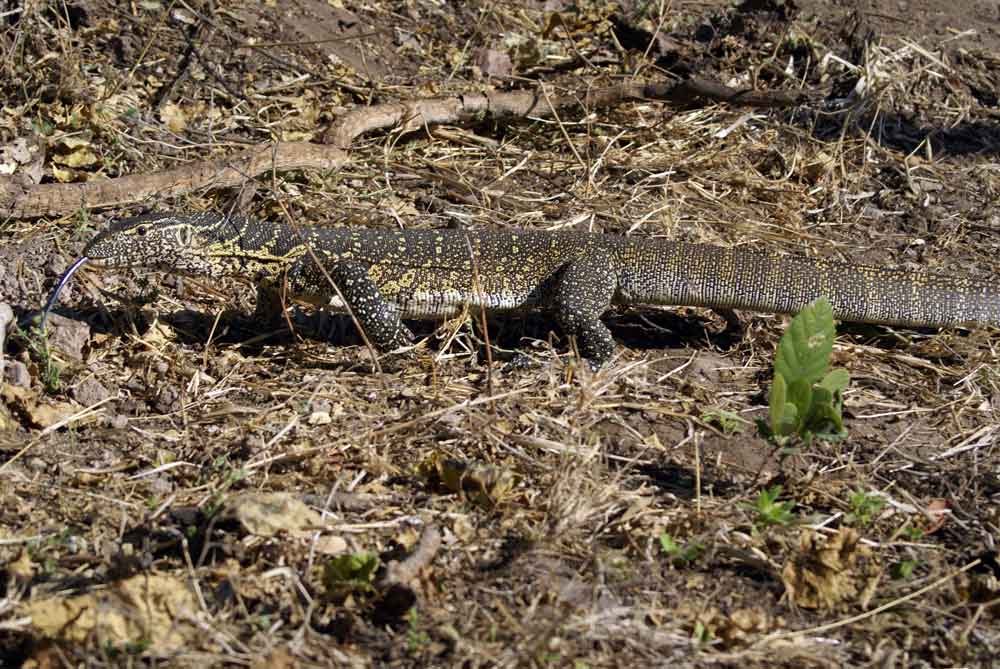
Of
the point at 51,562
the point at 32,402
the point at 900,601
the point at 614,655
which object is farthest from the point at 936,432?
the point at 32,402

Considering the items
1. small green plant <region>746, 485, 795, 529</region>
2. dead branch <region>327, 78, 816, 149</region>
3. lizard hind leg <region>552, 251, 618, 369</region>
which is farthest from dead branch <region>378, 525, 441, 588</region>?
dead branch <region>327, 78, 816, 149</region>

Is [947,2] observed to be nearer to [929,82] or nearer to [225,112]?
[929,82]

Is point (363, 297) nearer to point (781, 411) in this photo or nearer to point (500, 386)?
point (500, 386)

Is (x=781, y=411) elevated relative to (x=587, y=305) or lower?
elevated

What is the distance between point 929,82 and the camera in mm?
9531

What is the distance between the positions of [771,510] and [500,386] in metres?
1.82

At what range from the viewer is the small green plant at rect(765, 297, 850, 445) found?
16.4 ft

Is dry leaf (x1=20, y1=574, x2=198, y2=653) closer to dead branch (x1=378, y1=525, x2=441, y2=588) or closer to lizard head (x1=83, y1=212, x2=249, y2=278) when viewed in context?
dead branch (x1=378, y1=525, x2=441, y2=588)

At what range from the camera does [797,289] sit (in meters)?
6.55

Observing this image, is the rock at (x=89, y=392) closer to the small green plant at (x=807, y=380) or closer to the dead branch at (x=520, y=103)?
the dead branch at (x=520, y=103)

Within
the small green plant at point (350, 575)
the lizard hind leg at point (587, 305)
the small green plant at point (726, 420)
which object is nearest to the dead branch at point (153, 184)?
the lizard hind leg at point (587, 305)

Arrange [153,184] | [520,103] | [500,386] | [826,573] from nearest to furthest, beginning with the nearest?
[826,573]
[500,386]
[153,184]
[520,103]

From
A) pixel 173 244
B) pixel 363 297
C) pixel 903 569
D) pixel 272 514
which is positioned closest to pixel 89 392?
pixel 173 244

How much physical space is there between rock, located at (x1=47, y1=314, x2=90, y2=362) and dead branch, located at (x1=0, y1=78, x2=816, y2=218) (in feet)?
4.55
